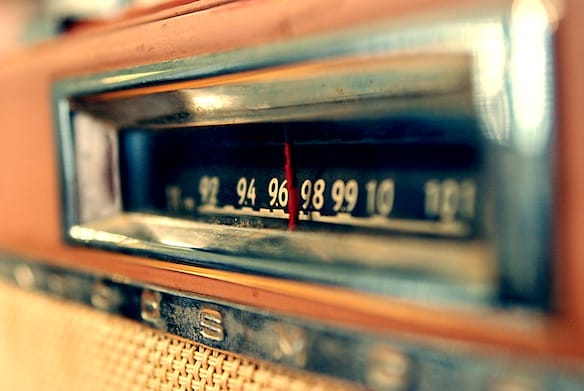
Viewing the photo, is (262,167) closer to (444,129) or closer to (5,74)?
(444,129)

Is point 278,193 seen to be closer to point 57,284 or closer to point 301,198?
point 301,198

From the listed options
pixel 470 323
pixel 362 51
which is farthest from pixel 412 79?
pixel 470 323

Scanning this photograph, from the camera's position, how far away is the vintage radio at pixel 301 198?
37cm

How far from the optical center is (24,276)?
2.46 ft

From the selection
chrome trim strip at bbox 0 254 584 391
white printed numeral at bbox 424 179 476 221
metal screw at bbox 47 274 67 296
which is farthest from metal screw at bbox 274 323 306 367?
metal screw at bbox 47 274 67 296

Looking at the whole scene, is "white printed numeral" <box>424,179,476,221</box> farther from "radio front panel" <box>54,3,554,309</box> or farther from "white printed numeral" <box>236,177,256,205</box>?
"white printed numeral" <box>236,177,256,205</box>

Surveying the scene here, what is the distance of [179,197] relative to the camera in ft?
2.04

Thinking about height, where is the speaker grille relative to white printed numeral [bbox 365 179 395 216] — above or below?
below

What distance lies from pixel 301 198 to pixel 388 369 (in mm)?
154

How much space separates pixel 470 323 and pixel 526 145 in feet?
0.32

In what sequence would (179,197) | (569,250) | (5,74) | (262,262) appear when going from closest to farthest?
1. (569,250)
2. (262,262)
3. (179,197)
4. (5,74)

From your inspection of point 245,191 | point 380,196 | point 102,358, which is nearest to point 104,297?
point 102,358

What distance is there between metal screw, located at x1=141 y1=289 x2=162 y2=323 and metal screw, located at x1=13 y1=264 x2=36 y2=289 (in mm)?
189

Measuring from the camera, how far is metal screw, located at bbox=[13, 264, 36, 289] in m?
0.74
